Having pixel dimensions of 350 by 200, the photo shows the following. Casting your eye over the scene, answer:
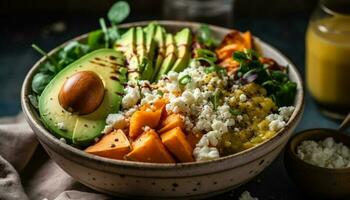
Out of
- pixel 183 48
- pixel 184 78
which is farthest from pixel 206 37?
pixel 184 78

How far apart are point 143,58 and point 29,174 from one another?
0.46 m

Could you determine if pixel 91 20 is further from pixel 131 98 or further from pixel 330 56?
pixel 131 98

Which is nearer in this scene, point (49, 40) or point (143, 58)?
point (143, 58)

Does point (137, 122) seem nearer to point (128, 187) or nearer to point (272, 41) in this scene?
point (128, 187)

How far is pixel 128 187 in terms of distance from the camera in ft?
4.71

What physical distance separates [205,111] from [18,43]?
1258 mm

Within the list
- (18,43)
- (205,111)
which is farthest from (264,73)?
(18,43)

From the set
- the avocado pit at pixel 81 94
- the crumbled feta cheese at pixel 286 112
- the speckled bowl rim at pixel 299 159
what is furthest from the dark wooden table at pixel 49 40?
the avocado pit at pixel 81 94

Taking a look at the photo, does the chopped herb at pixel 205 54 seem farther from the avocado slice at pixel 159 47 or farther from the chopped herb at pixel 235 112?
the chopped herb at pixel 235 112

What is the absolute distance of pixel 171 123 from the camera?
1.45 meters

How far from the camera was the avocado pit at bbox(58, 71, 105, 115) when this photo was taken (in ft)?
4.91

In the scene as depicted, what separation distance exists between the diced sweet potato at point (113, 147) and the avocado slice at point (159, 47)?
31cm

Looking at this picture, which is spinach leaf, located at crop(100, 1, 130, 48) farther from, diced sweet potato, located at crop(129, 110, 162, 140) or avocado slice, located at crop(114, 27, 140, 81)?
diced sweet potato, located at crop(129, 110, 162, 140)

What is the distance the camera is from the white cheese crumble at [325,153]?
1610mm
